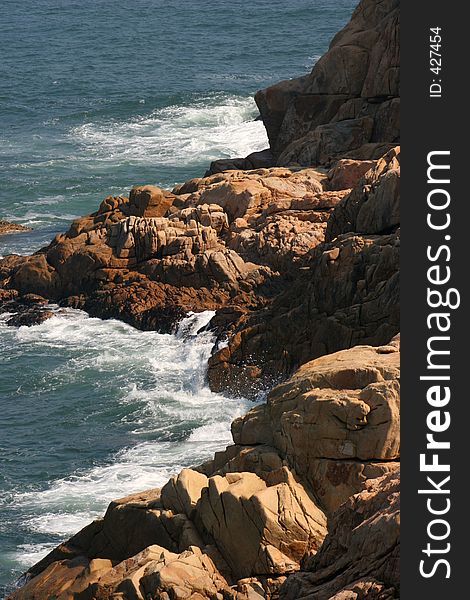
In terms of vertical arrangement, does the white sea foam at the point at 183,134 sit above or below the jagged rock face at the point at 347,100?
above

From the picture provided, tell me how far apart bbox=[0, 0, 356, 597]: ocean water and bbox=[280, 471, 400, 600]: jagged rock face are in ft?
39.6

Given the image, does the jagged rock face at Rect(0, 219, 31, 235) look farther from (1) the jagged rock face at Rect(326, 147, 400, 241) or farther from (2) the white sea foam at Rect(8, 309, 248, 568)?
(1) the jagged rock face at Rect(326, 147, 400, 241)

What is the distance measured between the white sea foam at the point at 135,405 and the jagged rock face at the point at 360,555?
12175 millimetres

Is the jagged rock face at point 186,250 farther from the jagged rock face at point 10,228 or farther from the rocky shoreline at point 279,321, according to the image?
the jagged rock face at point 10,228

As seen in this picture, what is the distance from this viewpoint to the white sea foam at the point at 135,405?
119 feet

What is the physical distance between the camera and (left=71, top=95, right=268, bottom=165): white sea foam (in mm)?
72750

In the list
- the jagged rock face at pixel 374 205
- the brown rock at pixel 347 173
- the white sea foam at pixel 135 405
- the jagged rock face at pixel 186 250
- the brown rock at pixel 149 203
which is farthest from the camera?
the brown rock at pixel 149 203

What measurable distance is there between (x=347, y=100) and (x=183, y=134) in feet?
76.5

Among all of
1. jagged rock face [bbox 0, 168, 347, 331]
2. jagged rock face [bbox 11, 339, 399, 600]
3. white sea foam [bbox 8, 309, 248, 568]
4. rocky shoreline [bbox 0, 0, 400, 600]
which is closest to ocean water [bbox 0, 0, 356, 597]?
white sea foam [bbox 8, 309, 248, 568]

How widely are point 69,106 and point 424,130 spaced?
67368 mm

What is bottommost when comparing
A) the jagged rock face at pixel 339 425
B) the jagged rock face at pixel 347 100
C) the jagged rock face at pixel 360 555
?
the jagged rock face at pixel 360 555

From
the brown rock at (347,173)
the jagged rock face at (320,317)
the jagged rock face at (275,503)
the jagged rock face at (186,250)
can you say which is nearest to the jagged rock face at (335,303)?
the jagged rock face at (320,317)

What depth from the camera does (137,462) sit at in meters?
38.6

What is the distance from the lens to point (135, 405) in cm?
4309
